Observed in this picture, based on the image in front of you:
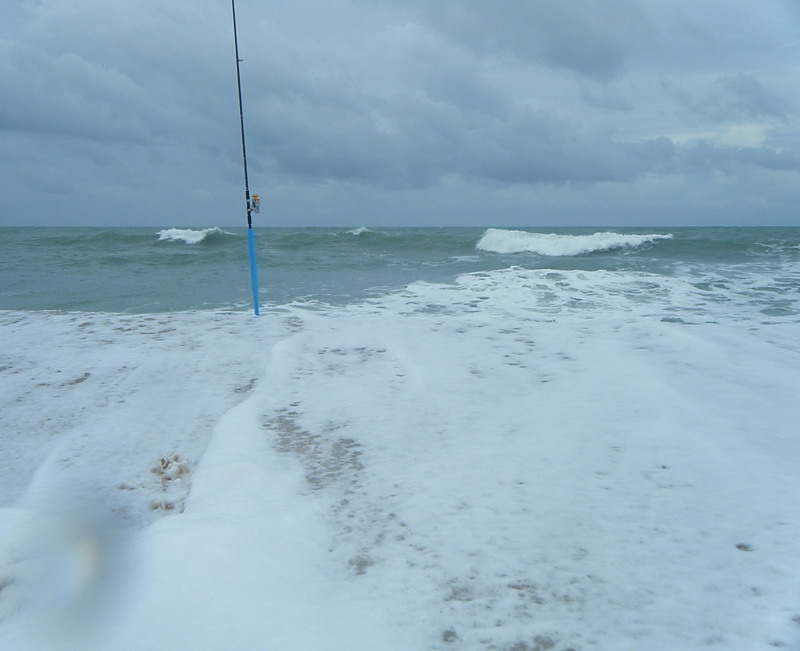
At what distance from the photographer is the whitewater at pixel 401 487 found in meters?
1.40

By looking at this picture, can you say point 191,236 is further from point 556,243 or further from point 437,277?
point 437,277

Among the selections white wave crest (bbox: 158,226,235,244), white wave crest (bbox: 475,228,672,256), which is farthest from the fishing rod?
white wave crest (bbox: 158,226,235,244)

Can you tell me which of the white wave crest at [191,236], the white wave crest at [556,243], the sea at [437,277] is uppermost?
the white wave crest at [191,236]

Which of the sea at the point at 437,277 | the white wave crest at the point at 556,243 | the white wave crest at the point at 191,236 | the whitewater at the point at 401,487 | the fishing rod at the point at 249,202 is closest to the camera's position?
the whitewater at the point at 401,487

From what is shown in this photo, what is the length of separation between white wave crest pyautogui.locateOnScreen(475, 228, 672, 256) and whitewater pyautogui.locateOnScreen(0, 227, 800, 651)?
16.0m

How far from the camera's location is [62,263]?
15391 mm

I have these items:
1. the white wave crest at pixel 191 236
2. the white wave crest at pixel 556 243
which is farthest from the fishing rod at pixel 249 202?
the white wave crest at pixel 191 236

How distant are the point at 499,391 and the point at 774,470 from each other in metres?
1.37

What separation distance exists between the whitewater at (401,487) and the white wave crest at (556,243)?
16023 mm

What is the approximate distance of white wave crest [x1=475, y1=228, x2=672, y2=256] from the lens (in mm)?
19797

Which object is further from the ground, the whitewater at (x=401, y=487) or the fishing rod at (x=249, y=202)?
the fishing rod at (x=249, y=202)

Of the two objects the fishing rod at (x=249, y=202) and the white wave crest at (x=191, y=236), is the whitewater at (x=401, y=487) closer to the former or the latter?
the fishing rod at (x=249, y=202)

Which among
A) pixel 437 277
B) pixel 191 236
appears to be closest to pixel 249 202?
pixel 437 277

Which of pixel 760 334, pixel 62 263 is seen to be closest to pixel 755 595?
pixel 760 334
